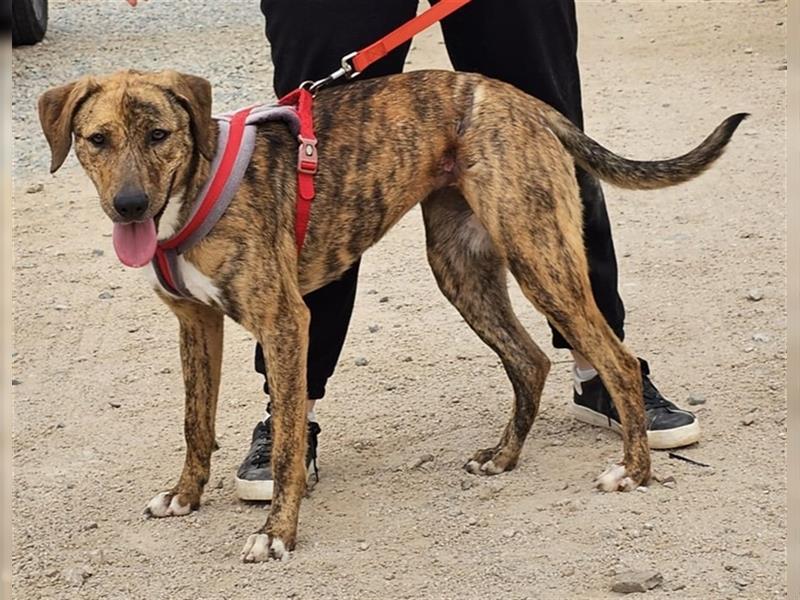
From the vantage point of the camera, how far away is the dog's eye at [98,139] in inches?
149

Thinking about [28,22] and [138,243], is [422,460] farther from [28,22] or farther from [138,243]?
[28,22]

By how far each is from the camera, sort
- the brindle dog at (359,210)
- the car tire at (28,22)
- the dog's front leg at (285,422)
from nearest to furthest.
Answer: the brindle dog at (359,210)
the dog's front leg at (285,422)
the car tire at (28,22)

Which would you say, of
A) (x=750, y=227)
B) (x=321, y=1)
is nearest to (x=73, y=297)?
(x=321, y=1)

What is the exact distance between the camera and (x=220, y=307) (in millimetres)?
4051

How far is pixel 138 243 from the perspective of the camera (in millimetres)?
3789

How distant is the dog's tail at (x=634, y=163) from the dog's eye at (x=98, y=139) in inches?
56.3

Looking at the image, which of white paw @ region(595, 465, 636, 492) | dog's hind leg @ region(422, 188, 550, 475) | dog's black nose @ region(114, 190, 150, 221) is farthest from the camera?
dog's hind leg @ region(422, 188, 550, 475)

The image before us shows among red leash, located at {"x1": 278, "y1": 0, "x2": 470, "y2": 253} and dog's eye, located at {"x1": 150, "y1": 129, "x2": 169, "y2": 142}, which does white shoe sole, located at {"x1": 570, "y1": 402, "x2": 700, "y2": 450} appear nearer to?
red leash, located at {"x1": 278, "y1": 0, "x2": 470, "y2": 253}

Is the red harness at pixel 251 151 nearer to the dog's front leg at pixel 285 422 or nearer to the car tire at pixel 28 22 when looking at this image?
the dog's front leg at pixel 285 422

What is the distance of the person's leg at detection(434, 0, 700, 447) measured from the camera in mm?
4477

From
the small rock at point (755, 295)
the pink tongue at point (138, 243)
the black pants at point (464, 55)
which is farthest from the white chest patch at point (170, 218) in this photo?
the small rock at point (755, 295)

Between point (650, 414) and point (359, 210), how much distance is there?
4.19 feet

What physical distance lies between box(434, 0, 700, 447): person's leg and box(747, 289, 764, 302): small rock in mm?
1231

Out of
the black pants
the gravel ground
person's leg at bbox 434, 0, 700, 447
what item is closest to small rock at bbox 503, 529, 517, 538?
the gravel ground
